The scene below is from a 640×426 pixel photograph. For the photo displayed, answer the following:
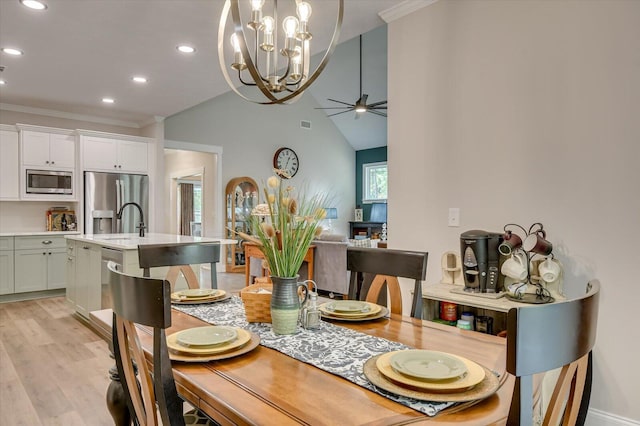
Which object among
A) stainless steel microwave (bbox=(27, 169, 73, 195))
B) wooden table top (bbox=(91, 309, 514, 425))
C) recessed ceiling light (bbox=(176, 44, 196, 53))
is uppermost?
recessed ceiling light (bbox=(176, 44, 196, 53))

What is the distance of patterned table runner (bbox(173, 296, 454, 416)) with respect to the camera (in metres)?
1.01

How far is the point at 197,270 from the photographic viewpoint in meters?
4.25

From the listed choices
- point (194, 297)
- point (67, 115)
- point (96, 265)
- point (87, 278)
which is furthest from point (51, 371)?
point (67, 115)

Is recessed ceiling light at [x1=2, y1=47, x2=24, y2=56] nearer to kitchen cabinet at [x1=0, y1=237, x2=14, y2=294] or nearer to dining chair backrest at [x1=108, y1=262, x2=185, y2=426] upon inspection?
kitchen cabinet at [x1=0, y1=237, x2=14, y2=294]

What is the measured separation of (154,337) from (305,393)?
0.39m

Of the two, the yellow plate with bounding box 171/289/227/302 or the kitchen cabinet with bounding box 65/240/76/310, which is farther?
the kitchen cabinet with bounding box 65/240/76/310

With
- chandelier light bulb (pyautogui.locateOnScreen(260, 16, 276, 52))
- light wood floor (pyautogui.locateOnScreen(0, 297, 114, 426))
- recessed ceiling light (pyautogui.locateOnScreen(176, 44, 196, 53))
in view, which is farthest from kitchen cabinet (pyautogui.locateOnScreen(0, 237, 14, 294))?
chandelier light bulb (pyautogui.locateOnScreen(260, 16, 276, 52))

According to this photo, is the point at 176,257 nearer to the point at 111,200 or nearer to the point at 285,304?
the point at 285,304

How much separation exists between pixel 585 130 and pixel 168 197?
9.09 metres

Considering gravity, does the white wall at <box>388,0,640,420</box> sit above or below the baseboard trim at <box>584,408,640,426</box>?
above

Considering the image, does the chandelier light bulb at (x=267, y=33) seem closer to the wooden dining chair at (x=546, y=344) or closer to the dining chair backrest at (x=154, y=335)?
A: the dining chair backrest at (x=154, y=335)

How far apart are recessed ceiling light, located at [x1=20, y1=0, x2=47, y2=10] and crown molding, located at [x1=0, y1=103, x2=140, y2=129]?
341 cm

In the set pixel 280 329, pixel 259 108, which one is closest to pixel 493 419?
pixel 280 329

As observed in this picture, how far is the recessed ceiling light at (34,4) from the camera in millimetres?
2902
